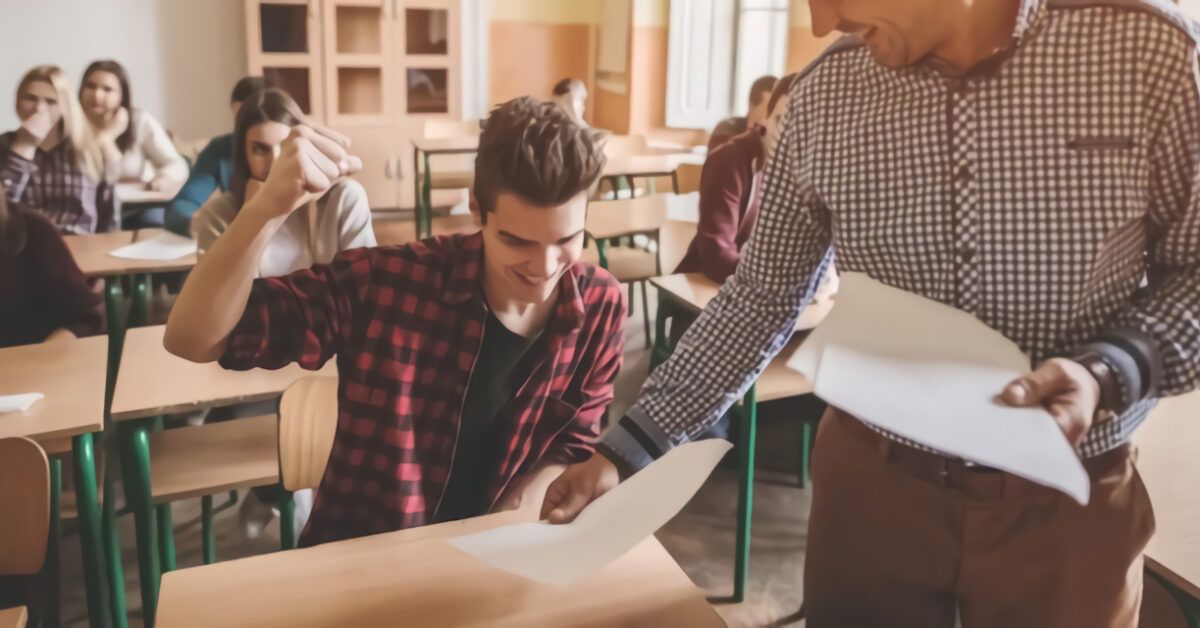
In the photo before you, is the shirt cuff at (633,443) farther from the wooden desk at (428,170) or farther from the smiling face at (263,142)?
the wooden desk at (428,170)

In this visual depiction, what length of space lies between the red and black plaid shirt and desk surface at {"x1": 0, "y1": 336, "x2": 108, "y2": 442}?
747 millimetres

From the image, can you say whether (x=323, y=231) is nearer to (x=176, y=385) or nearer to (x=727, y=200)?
A: (x=176, y=385)

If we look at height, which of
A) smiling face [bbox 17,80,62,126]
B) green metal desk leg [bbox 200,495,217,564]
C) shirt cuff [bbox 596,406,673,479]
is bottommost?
green metal desk leg [bbox 200,495,217,564]

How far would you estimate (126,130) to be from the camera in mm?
4613

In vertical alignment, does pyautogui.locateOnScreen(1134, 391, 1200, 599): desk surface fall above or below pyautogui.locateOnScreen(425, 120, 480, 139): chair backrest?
below

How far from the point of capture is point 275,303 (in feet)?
3.96

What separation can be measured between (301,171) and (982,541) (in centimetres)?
85

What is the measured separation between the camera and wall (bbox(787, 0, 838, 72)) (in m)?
5.42

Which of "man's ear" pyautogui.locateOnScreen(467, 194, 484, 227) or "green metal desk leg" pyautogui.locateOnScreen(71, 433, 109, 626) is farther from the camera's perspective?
"green metal desk leg" pyautogui.locateOnScreen(71, 433, 109, 626)

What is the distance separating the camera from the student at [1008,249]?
905mm

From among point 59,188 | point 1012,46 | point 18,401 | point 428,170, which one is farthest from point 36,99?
point 1012,46

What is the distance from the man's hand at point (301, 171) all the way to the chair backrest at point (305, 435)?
623 millimetres

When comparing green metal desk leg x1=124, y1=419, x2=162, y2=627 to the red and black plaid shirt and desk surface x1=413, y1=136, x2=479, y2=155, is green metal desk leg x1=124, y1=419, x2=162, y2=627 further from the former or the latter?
desk surface x1=413, y1=136, x2=479, y2=155

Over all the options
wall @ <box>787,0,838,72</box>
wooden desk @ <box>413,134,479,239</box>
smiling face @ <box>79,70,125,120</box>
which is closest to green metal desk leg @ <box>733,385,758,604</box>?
wooden desk @ <box>413,134,479,239</box>
